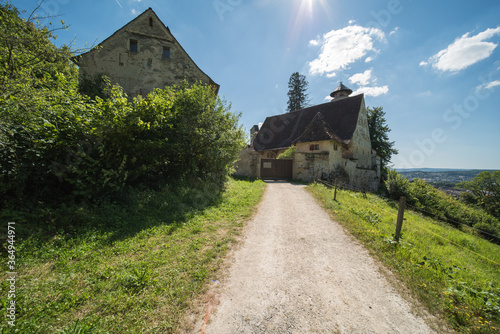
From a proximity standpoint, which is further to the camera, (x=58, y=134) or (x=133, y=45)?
(x=133, y=45)

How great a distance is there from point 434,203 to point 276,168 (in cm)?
1505

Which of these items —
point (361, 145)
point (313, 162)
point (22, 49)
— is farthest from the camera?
point (361, 145)

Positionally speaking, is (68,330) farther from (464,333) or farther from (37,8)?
(37,8)

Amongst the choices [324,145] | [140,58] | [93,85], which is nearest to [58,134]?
[93,85]

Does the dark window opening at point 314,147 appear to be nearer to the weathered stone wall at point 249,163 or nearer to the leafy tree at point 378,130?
the weathered stone wall at point 249,163

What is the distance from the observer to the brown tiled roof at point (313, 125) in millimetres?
18281

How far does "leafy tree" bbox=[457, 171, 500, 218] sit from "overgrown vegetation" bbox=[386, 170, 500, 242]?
24.3 feet

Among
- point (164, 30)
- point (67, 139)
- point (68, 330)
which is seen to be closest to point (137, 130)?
point (67, 139)

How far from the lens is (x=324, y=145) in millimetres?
16734

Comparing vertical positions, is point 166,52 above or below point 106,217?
above

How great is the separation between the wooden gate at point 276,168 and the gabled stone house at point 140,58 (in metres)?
9.88

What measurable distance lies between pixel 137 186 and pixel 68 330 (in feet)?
16.9

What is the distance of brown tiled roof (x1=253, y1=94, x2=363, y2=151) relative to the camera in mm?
18281

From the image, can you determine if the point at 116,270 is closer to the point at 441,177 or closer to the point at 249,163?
the point at 249,163
